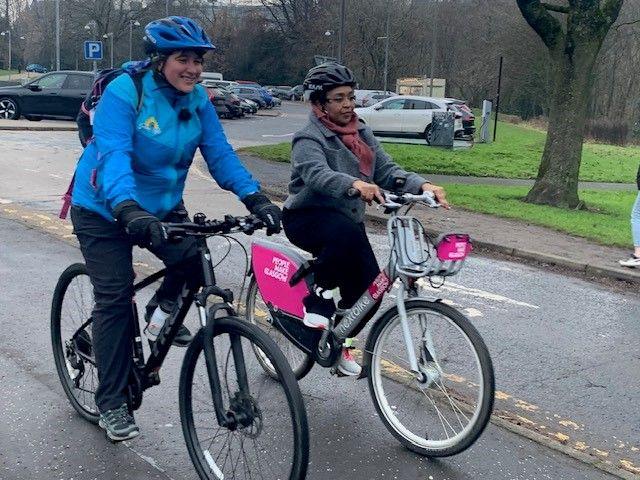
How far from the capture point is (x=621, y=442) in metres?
4.45

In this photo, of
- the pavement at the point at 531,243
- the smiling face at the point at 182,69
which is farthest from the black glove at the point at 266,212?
the pavement at the point at 531,243

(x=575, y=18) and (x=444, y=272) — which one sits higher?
(x=575, y=18)

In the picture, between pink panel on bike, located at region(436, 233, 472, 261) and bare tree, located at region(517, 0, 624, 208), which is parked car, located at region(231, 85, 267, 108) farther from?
pink panel on bike, located at region(436, 233, 472, 261)

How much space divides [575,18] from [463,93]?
2513 inches

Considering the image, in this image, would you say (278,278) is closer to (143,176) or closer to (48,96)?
(143,176)

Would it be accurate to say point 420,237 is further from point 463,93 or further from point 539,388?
point 463,93

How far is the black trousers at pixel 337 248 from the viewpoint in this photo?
4258 millimetres

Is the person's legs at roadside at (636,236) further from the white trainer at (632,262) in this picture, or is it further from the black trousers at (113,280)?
the black trousers at (113,280)

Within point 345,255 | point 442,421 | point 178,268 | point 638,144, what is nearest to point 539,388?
point 442,421

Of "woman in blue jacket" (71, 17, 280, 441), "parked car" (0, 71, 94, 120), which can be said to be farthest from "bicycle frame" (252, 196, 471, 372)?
"parked car" (0, 71, 94, 120)

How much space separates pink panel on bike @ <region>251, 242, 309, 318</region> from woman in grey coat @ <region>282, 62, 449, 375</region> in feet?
0.35

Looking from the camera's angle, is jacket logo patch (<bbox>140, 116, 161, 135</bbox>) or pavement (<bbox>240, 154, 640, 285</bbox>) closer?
jacket logo patch (<bbox>140, 116, 161, 135</bbox>)

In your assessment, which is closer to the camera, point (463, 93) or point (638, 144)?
point (638, 144)

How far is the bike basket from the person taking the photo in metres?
3.72
